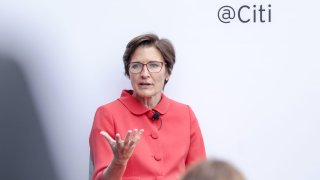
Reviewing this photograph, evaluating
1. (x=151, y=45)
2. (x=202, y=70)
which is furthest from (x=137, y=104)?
(x=202, y=70)

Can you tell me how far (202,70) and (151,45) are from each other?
32cm

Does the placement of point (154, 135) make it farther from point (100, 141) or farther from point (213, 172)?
point (213, 172)

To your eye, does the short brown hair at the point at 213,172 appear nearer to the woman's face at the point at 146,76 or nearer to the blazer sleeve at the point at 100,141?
the blazer sleeve at the point at 100,141

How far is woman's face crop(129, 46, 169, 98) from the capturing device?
295cm

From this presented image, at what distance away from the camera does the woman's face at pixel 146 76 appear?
9.68 ft

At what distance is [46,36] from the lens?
3098 mm

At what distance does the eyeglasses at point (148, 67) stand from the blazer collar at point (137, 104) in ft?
0.41

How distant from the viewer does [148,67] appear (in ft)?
9.72

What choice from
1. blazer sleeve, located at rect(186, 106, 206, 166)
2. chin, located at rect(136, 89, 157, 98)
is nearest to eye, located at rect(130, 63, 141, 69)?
chin, located at rect(136, 89, 157, 98)

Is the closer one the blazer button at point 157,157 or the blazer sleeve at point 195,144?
the blazer button at point 157,157

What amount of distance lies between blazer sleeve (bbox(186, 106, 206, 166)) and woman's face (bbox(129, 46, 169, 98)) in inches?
9.4

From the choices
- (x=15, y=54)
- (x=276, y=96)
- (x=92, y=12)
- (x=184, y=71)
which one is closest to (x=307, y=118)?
(x=276, y=96)

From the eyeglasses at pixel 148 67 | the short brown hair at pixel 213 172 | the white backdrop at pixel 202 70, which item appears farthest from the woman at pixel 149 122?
the short brown hair at pixel 213 172

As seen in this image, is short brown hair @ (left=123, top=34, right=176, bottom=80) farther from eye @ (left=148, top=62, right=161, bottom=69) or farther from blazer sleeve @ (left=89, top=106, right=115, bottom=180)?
blazer sleeve @ (left=89, top=106, right=115, bottom=180)
